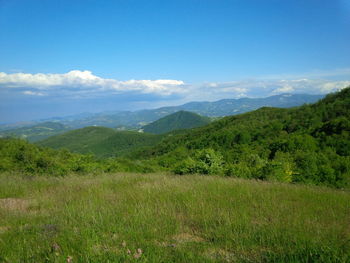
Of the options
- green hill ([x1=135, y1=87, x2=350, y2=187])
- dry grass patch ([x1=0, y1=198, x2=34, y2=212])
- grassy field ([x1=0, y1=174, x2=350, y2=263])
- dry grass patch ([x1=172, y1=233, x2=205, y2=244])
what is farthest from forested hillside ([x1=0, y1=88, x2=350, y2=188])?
dry grass patch ([x1=0, y1=198, x2=34, y2=212])

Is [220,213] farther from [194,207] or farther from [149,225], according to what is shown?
[149,225]

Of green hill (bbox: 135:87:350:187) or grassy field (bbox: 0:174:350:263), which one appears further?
green hill (bbox: 135:87:350:187)

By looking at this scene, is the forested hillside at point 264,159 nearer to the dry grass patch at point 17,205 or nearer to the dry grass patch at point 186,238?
the dry grass patch at point 186,238

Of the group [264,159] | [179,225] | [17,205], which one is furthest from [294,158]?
[17,205]

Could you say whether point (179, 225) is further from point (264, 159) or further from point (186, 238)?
point (264, 159)

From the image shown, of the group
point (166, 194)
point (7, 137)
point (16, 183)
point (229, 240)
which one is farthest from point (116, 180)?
point (7, 137)

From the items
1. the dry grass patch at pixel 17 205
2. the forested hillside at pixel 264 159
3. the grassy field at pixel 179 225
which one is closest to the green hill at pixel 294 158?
the forested hillside at pixel 264 159

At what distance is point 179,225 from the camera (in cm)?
356

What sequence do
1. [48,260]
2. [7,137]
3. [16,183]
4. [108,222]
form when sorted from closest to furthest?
[48,260] < [108,222] < [16,183] < [7,137]

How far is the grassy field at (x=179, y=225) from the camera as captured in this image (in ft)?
8.77

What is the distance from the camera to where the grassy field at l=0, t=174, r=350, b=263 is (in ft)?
8.77

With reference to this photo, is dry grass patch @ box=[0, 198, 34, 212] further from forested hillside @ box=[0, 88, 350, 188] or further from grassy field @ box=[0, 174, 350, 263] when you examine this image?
forested hillside @ box=[0, 88, 350, 188]

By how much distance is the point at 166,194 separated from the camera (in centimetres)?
508

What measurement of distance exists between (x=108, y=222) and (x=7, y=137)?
29.9 meters
